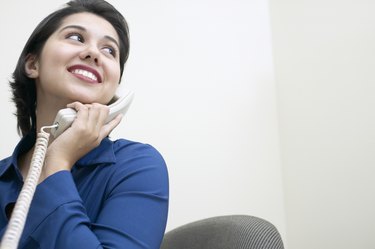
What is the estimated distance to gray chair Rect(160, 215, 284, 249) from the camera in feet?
2.07

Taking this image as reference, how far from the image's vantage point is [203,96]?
1462mm

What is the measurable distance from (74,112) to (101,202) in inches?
8.0

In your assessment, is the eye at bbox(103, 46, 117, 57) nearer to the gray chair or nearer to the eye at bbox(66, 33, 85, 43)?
the eye at bbox(66, 33, 85, 43)

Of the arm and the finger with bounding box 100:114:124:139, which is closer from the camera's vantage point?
the arm

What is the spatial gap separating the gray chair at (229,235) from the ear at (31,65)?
0.59m

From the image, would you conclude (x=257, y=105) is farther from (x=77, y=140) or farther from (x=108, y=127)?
(x=77, y=140)

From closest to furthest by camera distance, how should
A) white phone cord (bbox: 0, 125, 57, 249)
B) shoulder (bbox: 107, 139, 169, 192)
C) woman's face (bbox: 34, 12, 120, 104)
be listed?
white phone cord (bbox: 0, 125, 57, 249) < shoulder (bbox: 107, 139, 169, 192) < woman's face (bbox: 34, 12, 120, 104)

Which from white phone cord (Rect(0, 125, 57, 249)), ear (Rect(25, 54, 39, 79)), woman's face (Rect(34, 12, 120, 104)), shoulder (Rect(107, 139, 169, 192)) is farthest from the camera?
ear (Rect(25, 54, 39, 79))

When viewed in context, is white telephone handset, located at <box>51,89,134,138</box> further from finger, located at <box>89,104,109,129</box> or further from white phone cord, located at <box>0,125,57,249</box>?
white phone cord, located at <box>0,125,57,249</box>

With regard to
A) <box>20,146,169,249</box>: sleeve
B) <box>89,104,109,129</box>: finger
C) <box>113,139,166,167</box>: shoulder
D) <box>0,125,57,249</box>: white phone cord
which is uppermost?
<box>89,104,109,129</box>: finger

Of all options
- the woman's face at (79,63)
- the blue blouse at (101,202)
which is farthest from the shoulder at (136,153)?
the woman's face at (79,63)

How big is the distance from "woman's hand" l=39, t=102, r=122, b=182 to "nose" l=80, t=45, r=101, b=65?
0.15m

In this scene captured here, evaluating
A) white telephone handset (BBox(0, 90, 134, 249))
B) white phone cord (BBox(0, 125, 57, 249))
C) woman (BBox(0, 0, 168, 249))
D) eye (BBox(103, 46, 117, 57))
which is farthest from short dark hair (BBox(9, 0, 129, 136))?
white phone cord (BBox(0, 125, 57, 249))

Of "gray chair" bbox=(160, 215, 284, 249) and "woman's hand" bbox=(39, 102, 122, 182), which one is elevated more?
"woman's hand" bbox=(39, 102, 122, 182)
